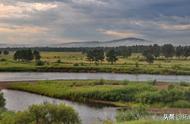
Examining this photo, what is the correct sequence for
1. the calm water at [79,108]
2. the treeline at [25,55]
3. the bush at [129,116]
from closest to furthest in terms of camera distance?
the bush at [129,116]
the calm water at [79,108]
the treeline at [25,55]

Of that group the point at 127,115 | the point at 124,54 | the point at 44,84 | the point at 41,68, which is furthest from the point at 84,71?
the point at 127,115

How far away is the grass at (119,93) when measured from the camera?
55.2 metres

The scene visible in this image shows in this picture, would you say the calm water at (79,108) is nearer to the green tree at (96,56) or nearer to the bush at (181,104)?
the bush at (181,104)

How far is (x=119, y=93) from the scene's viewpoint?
60812 mm

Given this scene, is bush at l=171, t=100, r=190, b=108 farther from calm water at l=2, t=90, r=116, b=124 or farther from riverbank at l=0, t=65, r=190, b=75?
riverbank at l=0, t=65, r=190, b=75

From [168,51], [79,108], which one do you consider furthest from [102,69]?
[168,51]

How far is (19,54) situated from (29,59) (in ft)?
16.2

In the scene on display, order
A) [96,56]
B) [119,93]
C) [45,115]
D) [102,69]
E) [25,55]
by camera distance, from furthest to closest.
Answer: [25,55] < [96,56] < [102,69] < [119,93] < [45,115]

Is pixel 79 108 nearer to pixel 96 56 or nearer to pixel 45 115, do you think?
pixel 45 115

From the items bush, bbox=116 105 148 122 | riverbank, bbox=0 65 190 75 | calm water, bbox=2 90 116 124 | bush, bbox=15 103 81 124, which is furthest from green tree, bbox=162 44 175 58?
bush, bbox=15 103 81 124

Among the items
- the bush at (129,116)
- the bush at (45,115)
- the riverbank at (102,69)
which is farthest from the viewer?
the riverbank at (102,69)

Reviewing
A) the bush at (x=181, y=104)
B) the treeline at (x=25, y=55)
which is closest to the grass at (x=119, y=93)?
the bush at (x=181, y=104)

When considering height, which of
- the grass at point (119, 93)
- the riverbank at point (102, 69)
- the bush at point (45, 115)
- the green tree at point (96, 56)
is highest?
the green tree at point (96, 56)

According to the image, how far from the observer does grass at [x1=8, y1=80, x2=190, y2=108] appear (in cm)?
5516
